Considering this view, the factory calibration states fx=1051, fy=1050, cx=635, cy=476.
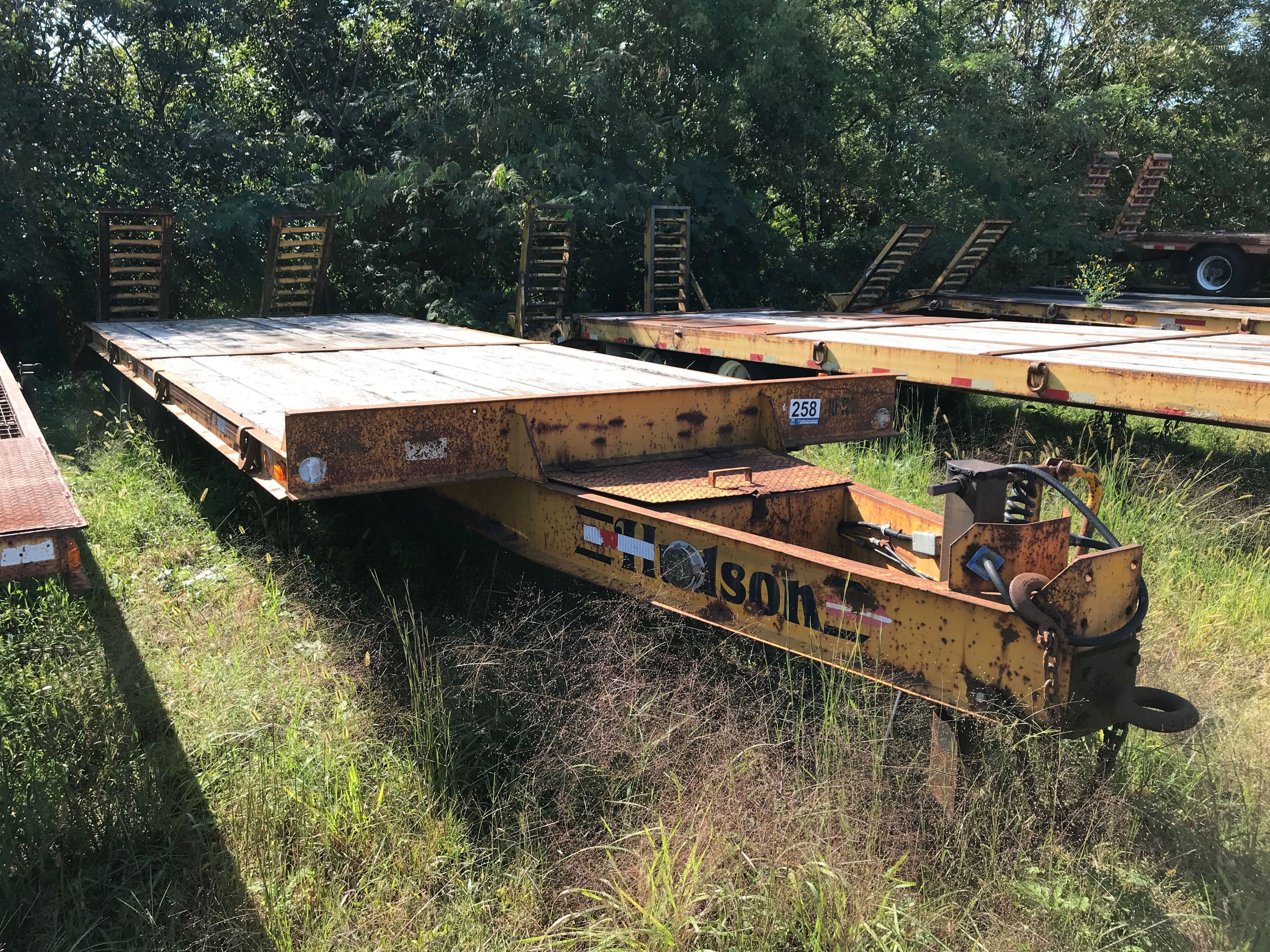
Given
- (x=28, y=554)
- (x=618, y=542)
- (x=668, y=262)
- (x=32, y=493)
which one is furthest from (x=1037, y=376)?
(x=668, y=262)

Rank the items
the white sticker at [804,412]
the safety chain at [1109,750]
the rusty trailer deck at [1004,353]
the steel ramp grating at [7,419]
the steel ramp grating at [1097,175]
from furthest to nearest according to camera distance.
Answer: the steel ramp grating at [1097,175], the rusty trailer deck at [1004,353], the white sticker at [804,412], the steel ramp grating at [7,419], the safety chain at [1109,750]

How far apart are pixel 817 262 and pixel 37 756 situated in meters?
13.3

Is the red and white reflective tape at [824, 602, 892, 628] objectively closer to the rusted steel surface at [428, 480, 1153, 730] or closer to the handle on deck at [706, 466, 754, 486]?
the rusted steel surface at [428, 480, 1153, 730]

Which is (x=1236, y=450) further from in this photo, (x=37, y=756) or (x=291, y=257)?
(x=291, y=257)

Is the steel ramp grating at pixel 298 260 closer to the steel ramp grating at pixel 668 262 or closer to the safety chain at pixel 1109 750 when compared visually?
the steel ramp grating at pixel 668 262

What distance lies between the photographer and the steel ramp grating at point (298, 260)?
9844 mm

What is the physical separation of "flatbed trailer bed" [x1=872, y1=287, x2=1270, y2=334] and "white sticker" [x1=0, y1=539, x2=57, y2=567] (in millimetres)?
8968

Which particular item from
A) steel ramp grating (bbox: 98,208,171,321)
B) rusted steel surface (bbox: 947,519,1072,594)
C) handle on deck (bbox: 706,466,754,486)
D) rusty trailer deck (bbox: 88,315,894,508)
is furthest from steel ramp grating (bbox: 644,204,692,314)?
rusted steel surface (bbox: 947,519,1072,594)

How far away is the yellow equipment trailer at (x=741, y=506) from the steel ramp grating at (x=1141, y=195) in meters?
12.4

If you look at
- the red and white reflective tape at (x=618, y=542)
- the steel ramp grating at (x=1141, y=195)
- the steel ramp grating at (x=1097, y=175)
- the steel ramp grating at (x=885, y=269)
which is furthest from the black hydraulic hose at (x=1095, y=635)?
the steel ramp grating at (x=1141, y=195)

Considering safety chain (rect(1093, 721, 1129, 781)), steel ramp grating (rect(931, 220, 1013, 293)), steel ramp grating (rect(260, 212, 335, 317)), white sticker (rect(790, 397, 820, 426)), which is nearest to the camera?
safety chain (rect(1093, 721, 1129, 781))

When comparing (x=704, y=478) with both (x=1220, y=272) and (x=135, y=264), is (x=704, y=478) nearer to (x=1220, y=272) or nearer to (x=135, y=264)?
(x=135, y=264)

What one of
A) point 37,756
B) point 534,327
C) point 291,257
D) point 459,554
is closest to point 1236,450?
point 459,554

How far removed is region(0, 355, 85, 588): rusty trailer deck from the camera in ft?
7.68
